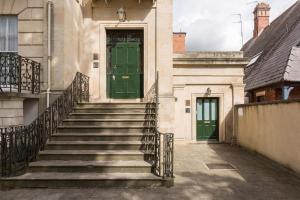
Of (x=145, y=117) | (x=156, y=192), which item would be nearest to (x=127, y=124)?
(x=145, y=117)

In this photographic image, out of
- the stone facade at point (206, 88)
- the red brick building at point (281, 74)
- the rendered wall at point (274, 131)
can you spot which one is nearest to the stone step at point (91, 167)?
the rendered wall at point (274, 131)

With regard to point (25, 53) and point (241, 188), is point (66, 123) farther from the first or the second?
point (241, 188)

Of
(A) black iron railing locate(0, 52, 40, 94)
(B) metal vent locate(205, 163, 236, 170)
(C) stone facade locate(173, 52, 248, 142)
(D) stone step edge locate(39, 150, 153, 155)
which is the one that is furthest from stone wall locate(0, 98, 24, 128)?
(C) stone facade locate(173, 52, 248, 142)

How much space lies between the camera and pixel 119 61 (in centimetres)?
1141

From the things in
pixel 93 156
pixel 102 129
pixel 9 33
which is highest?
pixel 9 33

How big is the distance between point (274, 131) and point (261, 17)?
2019cm

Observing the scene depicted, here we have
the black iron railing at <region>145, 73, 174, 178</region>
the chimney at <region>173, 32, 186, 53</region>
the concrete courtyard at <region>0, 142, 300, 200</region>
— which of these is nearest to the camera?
the concrete courtyard at <region>0, 142, 300, 200</region>

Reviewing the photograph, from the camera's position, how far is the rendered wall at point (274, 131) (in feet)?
26.4

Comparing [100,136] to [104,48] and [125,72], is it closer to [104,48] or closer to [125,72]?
[125,72]

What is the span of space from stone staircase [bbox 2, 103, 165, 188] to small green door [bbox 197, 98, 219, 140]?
19.3 ft

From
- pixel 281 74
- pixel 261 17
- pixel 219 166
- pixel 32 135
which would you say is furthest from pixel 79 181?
pixel 261 17

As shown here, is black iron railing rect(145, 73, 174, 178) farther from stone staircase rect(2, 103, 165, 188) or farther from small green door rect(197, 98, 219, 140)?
small green door rect(197, 98, 219, 140)

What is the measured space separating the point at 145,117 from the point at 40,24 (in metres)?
4.54

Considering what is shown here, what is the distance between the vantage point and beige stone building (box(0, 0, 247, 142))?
941 centimetres
